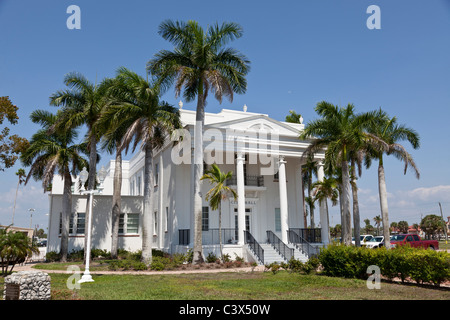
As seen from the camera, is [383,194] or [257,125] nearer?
[383,194]

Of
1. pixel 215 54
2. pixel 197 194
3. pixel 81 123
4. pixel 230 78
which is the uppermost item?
pixel 215 54

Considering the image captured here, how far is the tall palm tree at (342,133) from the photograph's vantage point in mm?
21180

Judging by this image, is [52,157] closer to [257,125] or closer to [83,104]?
[83,104]

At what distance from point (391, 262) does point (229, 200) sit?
14543 mm

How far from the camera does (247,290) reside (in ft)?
38.1

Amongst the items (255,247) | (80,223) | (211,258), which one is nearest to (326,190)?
(255,247)

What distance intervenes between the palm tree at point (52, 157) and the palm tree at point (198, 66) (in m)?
9.37

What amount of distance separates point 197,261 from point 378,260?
32.4ft

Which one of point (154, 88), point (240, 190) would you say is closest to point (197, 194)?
point (240, 190)

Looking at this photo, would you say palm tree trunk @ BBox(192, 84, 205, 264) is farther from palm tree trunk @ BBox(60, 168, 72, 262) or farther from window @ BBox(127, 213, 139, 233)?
window @ BBox(127, 213, 139, 233)

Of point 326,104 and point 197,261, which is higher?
point 326,104
